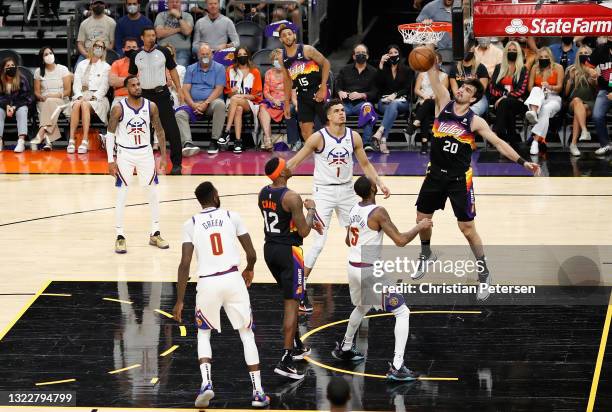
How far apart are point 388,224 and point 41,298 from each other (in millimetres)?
4063

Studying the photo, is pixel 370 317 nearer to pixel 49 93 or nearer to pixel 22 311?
pixel 22 311

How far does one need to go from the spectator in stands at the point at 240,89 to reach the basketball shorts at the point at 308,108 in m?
3.03

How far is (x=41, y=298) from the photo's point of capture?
1125cm

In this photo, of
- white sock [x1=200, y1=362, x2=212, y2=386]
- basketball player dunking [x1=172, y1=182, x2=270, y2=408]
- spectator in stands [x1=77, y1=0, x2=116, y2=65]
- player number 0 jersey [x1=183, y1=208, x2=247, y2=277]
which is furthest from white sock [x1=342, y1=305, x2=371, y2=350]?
spectator in stands [x1=77, y1=0, x2=116, y2=65]

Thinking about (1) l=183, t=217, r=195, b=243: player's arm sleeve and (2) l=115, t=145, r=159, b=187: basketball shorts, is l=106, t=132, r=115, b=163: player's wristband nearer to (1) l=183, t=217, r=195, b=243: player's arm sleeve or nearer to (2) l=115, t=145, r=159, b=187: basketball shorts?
(2) l=115, t=145, r=159, b=187: basketball shorts

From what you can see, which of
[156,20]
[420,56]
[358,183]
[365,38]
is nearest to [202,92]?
[156,20]

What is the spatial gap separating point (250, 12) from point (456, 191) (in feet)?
38.1

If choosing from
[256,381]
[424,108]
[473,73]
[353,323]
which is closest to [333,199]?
[353,323]

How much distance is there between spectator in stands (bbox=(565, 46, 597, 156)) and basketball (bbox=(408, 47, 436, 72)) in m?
7.58

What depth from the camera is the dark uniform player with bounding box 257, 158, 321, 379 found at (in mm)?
8969

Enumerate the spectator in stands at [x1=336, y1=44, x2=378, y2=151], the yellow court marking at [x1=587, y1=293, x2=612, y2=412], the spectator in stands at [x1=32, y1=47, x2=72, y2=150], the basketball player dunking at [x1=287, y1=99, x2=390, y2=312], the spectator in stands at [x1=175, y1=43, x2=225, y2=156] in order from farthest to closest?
the spectator in stands at [x1=32, y1=47, x2=72, y2=150]
the spectator in stands at [x1=175, y1=43, x2=225, y2=156]
the spectator in stands at [x1=336, y1=44, x2=378, y2=151]
the basketball player dunking at [x1=287, y1=99, x2=390, y2=312]
the yellow court marking at [x1=587, y1=293, x2=612, y2=412]

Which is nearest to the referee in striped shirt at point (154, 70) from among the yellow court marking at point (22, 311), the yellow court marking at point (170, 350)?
the yellow court marking at point (22, 311)

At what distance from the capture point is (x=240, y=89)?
63.5ft

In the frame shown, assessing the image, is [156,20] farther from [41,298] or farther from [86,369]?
[86,369]
